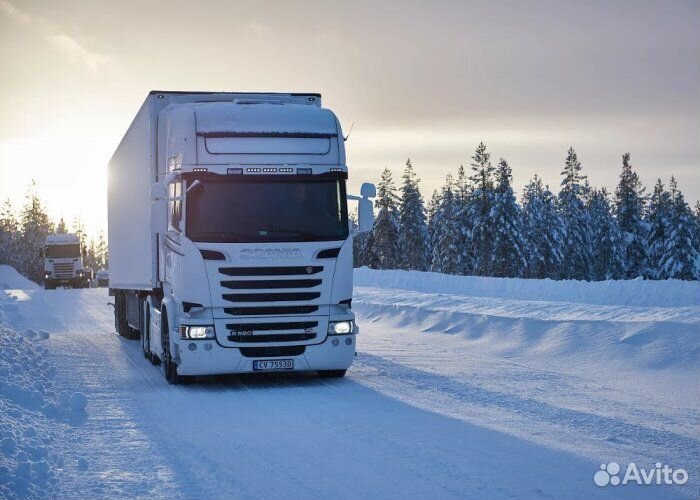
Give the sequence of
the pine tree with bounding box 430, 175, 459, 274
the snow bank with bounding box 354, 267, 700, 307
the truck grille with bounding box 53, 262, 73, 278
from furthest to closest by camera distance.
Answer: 1. the pine tree with bounding box 430, 175, 459, 274
2. the truck grille with bounding box 53, 262, 73, 278
3. the snow bank with bounding box 354, 267, 700, 307

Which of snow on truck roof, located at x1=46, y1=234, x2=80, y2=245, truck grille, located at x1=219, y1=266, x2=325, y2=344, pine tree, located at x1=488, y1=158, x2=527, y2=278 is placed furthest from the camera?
pine tree, located at x1=488, y1=158, x2=527, y2=278

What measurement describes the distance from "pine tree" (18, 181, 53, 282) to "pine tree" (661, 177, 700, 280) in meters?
71.5

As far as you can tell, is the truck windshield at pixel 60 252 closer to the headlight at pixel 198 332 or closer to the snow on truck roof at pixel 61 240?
the snow on truck roof at pixel 61 240

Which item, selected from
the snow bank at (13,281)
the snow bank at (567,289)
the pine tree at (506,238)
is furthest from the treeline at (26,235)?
the snow bank at (567,289)

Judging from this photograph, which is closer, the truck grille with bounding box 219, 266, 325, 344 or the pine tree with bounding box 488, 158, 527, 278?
the truck grille with bounding box 219, 266, 325, 344

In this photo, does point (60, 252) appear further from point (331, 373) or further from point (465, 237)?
point (331, 373)

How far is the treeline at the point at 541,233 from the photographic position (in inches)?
3221

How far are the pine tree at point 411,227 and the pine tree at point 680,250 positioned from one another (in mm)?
27616

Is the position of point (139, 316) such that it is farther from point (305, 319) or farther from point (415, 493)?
point (415, 493)

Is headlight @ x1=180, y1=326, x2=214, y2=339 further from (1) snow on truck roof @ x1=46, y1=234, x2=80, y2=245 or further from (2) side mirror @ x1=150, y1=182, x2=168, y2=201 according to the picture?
(1) snow on truck roof @ x1=46, y1=234, x2=80, y2=245

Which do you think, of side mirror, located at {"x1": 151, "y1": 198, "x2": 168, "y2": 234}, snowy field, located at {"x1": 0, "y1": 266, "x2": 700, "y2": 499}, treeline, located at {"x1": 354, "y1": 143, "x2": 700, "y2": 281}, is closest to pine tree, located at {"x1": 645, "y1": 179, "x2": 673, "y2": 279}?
treeline, located at {"x1": 354, "y1": 143, "x2": 700, "y2": 281}

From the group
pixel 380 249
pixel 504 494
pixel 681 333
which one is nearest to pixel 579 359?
pixel 681 333

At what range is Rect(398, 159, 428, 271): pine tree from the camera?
320 ft

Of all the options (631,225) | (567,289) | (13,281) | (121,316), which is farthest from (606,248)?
(121,316)
